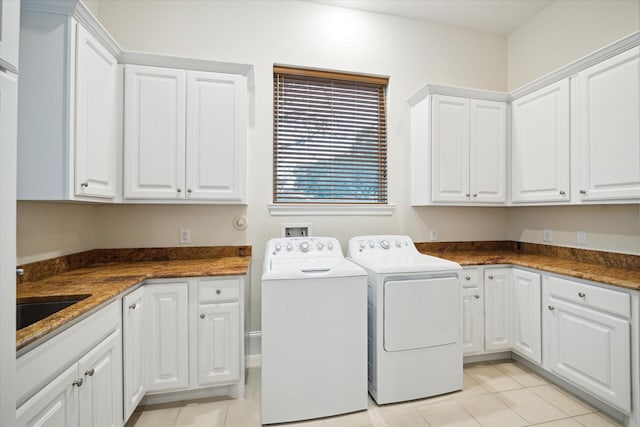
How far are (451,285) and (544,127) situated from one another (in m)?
1.60

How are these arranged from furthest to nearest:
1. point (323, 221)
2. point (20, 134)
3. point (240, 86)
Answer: point (323, 221), point (240, 86), point (20, 134)

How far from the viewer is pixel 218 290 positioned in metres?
1.91

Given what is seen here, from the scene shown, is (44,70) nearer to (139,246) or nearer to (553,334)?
(139,246)

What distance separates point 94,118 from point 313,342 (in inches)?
73.7

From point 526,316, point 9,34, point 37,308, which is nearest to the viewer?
point 9,34

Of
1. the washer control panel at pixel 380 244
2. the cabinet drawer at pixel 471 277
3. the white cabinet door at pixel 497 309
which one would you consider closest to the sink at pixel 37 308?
the washer control panel at pixel 380 244

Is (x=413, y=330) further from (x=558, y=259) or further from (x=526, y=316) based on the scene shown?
(x=558, y=259)

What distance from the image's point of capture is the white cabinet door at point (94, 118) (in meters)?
1.59

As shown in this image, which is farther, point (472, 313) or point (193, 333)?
point (472, 313)

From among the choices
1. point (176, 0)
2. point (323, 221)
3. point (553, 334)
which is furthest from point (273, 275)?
point (176, 0)

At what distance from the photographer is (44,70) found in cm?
149

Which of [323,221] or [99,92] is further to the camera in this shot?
[323,221]

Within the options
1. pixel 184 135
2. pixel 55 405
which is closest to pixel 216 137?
pixel 184 135

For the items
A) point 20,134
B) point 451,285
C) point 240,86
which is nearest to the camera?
point 20,134
